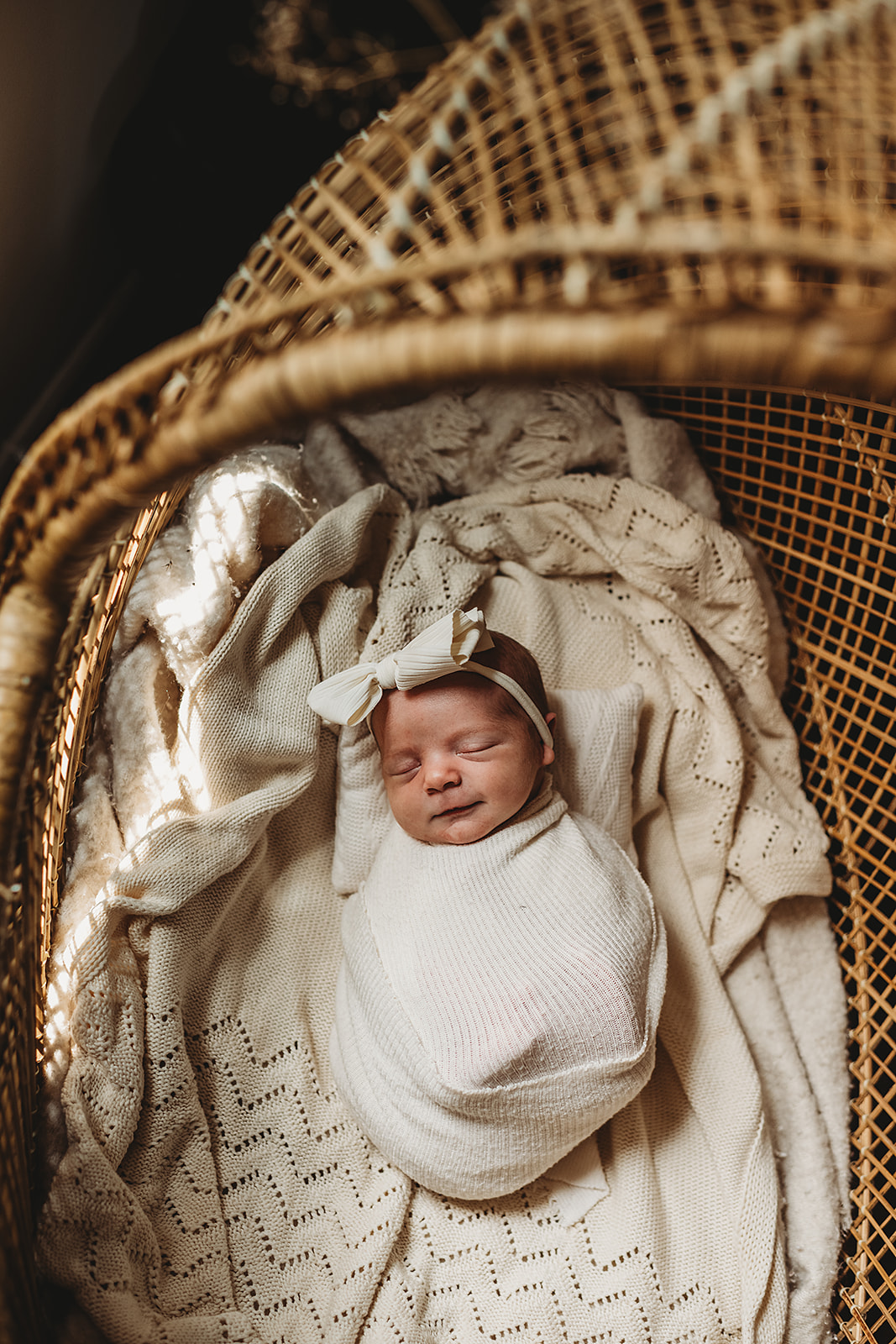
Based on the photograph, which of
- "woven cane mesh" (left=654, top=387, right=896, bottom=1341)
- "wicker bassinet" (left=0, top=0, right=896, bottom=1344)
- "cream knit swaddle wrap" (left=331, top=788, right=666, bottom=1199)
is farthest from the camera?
"woven cane mesh" (left=654, top=387, right=896, bottom=1341)

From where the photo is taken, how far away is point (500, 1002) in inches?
33.3

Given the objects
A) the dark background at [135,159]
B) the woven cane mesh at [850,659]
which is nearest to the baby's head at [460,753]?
the woven cane mesh at [850,659]

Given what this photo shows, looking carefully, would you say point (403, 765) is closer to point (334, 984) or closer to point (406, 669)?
point (406, 669)

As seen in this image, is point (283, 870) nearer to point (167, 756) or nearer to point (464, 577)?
point (167, 756)

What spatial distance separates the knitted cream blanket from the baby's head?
0.13 metres

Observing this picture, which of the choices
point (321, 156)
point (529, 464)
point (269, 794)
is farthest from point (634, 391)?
point (269, 794)

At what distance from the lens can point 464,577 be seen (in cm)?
108

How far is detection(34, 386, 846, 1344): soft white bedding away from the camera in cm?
87

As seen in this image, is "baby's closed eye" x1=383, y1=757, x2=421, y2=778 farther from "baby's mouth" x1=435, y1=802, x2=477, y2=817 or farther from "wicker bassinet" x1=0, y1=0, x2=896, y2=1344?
"wicker bassinet" x1=0, y1=0, x2=896, y2=1344

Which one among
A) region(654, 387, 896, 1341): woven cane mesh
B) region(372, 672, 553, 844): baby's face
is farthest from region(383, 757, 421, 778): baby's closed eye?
region(654, 387, 896, 1341): woven cane mesh

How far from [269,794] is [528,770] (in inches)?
11.1

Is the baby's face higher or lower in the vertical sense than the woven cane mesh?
higher

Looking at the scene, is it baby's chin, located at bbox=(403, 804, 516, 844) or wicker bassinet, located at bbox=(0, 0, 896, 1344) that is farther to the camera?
baby's chin, located at bbox=(403, 804, 516, 844)

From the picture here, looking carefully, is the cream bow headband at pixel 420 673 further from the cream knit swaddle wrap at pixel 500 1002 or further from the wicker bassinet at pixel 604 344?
the wicker bassinet at pixel 604 344
